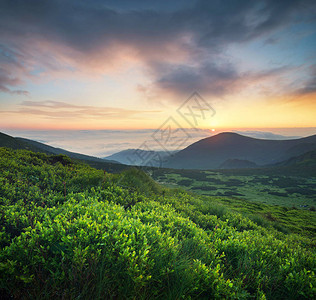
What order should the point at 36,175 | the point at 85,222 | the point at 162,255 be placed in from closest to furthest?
the point at 162,255 → the point at 85,222 → the point at 36,175

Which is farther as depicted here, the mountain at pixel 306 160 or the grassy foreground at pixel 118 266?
the mountain at pixel 306 160

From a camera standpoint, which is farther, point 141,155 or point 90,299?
point 141,155

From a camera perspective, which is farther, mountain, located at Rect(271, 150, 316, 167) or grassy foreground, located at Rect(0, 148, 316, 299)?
mountain, located at Rect(271, 150, 316, 167)

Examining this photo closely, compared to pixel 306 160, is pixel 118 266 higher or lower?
higher

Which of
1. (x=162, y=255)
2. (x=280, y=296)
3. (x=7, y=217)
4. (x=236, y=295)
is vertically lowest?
(x=280, y=296)

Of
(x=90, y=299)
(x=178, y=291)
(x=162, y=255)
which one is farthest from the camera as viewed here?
(x=162, y=255)

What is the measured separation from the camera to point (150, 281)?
8.91 feet

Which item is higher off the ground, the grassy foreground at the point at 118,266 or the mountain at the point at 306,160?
the grassy foreground at the point at 118,266

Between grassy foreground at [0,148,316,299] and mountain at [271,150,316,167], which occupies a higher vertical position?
grassy foreground at [0,148,316,299]

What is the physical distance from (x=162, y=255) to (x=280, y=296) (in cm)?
242

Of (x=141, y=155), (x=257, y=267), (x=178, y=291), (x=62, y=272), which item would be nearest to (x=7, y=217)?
(x=62, y=272)

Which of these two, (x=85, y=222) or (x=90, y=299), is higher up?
(x=85, y=222)

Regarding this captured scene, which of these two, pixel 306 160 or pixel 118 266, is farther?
pixel 306 160

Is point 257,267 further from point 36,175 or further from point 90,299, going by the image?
point 36,175
